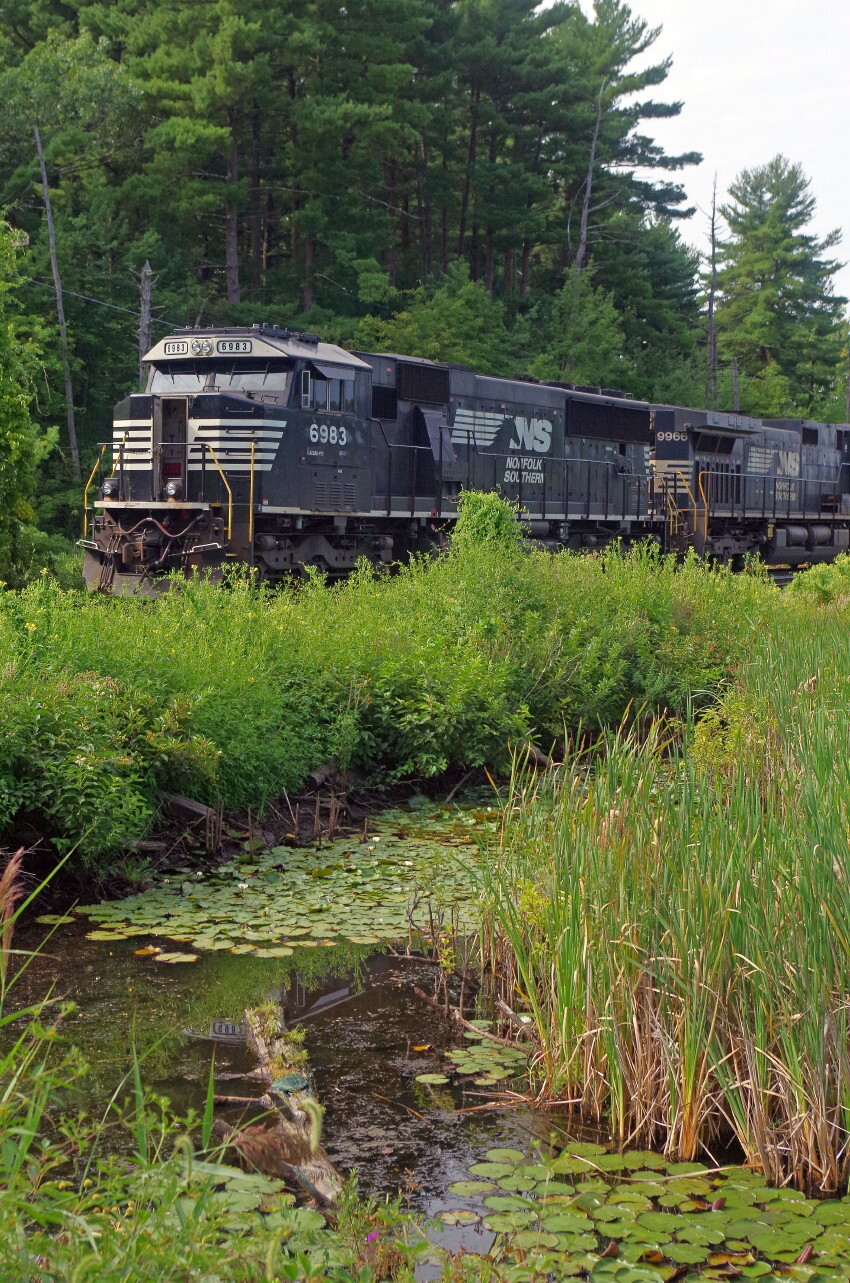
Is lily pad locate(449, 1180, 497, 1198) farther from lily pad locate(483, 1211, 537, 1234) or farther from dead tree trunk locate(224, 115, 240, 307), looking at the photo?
dead tree trunk locate(224, 115, 240, 307)

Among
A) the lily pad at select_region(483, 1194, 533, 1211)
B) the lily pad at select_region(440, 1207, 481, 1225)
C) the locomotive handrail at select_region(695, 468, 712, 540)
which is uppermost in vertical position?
the locomotive handrail at select_region(695, 468, 712, 540)

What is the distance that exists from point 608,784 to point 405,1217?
2535 mm

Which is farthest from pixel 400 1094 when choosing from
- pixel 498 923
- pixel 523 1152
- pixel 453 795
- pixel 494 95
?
pixel 494 95

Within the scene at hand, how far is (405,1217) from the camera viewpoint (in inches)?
145

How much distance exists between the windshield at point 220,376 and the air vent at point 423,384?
306cm

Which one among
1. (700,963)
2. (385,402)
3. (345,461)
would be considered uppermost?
(385,402)

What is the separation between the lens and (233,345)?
17281mm

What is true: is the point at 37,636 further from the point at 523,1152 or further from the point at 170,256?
the point at 170,256

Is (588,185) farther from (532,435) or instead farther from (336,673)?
(336,673)

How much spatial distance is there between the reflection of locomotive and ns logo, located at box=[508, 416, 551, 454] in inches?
1.6

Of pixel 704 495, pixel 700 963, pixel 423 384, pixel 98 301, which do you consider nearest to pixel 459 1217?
pixel 700 963

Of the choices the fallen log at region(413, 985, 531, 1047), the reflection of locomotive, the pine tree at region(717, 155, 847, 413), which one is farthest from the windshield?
the pine tree at region(717, 155, 847, 413)

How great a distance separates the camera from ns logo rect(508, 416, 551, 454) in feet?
73.8

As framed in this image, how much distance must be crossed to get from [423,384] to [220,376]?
4074mm
